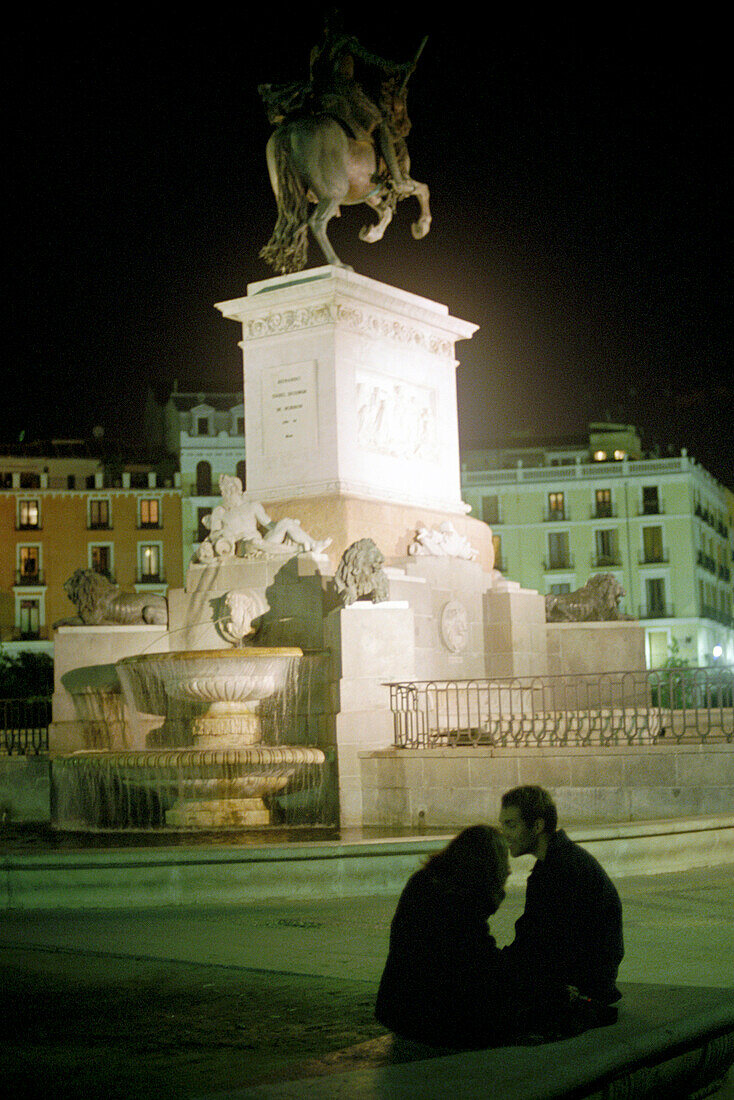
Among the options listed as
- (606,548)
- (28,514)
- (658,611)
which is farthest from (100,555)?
(658,611)

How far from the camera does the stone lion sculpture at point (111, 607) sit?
59.1 ft

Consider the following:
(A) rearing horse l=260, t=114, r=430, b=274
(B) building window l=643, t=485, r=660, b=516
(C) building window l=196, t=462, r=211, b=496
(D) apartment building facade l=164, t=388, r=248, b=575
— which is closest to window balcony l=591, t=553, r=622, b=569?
(B) building window l=643, t=485, r=660, b=516

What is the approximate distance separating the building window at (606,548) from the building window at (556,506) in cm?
194

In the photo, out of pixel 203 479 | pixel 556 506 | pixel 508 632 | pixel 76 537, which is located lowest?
pixel 508 632

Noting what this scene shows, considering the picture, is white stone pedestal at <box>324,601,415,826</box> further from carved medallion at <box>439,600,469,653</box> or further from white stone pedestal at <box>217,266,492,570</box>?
white stone pedestal at <box>217,266,492,570</box>

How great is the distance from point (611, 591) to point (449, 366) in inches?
156

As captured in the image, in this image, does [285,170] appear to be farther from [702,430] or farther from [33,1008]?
[702,430]

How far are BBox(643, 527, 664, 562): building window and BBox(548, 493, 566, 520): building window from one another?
13.5 feet

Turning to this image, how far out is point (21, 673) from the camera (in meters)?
53.6

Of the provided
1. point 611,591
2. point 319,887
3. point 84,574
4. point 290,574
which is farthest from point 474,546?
point 319,887

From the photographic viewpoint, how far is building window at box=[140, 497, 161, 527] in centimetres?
6888

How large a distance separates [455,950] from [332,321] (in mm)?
13676

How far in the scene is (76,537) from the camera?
68.4m

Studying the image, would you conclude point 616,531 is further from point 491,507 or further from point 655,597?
point 491,507
